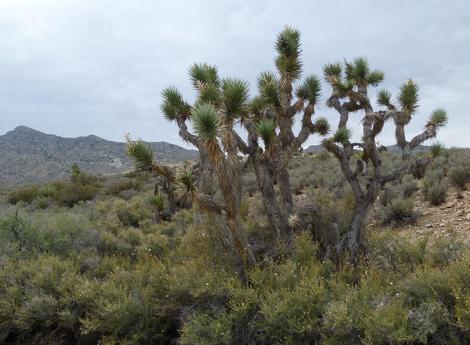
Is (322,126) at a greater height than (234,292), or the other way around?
(322,126)

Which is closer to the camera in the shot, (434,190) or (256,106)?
(256,106)

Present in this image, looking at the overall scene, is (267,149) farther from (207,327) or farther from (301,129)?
(207,327)

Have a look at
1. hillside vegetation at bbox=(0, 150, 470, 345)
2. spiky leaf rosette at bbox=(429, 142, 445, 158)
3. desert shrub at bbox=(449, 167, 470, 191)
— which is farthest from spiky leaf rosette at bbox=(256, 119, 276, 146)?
desert shrub at bbox=(449, 167, 470, 191)

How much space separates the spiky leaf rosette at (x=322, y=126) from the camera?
360 inches

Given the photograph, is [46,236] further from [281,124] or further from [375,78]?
[375,78]

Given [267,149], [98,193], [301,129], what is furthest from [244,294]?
Result: [98,193]

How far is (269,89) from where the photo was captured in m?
8.48

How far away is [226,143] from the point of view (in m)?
7.05

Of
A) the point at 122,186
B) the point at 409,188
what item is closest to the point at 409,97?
the point at 409,188

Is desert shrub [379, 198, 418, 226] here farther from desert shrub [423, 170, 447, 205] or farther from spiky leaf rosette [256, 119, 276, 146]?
spiky leaf rosette [256, 119, 276, 146]

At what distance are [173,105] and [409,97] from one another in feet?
15.8

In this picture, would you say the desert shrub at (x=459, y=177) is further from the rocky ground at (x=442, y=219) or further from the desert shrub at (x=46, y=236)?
the desert shrub at (x=46, y=236)

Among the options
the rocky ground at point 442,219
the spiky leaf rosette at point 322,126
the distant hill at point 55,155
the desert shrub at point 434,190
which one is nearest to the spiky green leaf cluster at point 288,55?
the spiky leaf rosette at point 322,126

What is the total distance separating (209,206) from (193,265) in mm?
972
